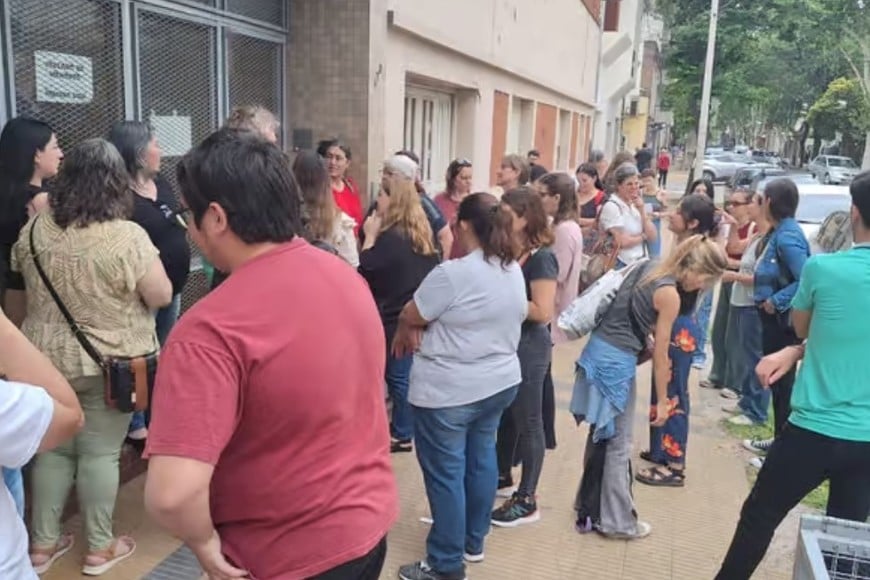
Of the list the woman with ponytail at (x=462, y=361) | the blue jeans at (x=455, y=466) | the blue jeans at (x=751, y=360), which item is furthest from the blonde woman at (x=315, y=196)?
the blue jeans at (x=751, y=360)

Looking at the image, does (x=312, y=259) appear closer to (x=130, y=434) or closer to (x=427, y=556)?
(x=427, y=556)

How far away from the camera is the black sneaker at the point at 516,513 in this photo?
3.87 metres

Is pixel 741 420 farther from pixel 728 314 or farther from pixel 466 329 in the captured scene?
pixel 466 329

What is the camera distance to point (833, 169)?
111 ft

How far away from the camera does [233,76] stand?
5.18 m

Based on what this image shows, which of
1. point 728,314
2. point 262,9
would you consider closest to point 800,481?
point 728,314

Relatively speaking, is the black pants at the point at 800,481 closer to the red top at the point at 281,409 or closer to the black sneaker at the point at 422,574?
the black sneaker at the point at 422,574

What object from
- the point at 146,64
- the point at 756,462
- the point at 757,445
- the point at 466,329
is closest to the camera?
the point at 466,329

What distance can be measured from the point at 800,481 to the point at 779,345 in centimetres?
226

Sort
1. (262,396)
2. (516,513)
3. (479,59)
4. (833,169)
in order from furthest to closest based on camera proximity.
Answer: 1. (833,169)
2. (479,59)
3. (516,513)
4. (262,396)

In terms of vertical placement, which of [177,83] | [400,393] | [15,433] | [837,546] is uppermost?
[177,83]

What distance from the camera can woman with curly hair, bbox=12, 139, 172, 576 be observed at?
2904 millimetres

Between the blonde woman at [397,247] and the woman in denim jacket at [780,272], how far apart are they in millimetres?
2140

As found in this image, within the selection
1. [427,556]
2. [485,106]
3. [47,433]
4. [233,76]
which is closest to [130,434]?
[427,556]
